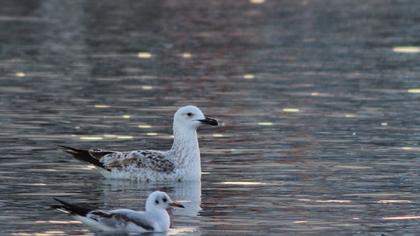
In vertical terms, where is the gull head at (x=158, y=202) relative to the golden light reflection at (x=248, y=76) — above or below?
below

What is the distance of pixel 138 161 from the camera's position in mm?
20531

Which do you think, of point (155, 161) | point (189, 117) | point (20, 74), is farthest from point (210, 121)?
point (20, 74)

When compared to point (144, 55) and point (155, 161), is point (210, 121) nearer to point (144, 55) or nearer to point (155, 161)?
point (155, 161)

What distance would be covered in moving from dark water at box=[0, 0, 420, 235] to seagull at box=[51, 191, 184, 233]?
0.27 meters

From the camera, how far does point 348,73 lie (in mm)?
34812

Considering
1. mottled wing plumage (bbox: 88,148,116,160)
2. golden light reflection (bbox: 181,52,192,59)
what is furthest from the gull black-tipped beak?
golden light reflection (bbox: 181,52,192,59)

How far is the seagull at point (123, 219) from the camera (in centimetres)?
1611

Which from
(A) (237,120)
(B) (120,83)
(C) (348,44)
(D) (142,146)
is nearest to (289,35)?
(C) (348,44)

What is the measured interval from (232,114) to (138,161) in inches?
286

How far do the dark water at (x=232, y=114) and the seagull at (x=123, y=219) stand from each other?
0.27 metres

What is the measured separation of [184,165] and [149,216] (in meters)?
4.39

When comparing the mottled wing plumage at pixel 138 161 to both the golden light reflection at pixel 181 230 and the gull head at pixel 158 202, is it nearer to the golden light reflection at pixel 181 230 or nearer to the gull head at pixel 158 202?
the golden light reflection at pixel 181 230

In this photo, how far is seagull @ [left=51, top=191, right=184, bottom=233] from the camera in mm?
16109

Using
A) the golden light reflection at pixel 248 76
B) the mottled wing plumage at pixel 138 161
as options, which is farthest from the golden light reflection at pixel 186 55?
the mottled wing plumage at pixel 138 161
